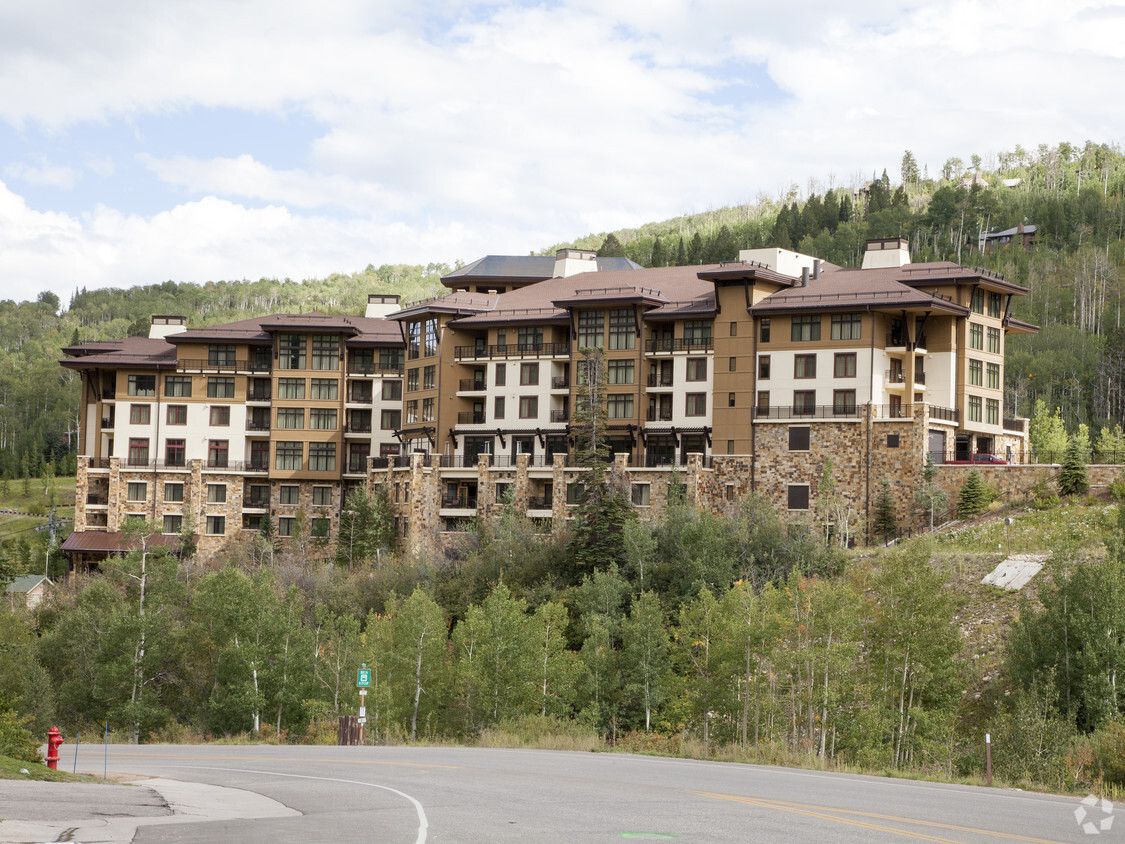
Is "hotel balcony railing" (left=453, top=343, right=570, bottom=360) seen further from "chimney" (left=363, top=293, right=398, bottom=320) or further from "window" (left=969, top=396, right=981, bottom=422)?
"window" (left=969, top=396, right=981, bottom=422)

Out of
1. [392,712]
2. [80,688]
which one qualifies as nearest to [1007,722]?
[392,712]

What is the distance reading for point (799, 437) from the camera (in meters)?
72.9

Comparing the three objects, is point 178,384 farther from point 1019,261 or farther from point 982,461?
point 1019,261

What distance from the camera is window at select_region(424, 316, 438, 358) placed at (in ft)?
282

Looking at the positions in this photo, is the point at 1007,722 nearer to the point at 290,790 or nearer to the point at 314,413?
the point at 290,790

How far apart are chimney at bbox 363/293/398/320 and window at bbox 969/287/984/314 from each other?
46.3 meters

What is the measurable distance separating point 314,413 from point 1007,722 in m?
64.1

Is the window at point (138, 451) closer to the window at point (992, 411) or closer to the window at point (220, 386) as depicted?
the window at point (220, 386)

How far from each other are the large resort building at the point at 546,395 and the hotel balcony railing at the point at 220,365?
0.20 m

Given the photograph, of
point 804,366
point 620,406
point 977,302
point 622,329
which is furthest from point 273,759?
point 977,302

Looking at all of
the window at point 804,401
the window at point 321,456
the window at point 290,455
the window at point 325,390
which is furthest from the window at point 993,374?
the window at point 290,455

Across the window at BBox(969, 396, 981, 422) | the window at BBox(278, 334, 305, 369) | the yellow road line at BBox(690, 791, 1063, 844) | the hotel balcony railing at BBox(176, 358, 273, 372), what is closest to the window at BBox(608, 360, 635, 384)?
the window at BBox(969, 396, 981, 422)

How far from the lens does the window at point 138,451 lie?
93562mm

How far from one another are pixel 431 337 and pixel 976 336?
112 ft
